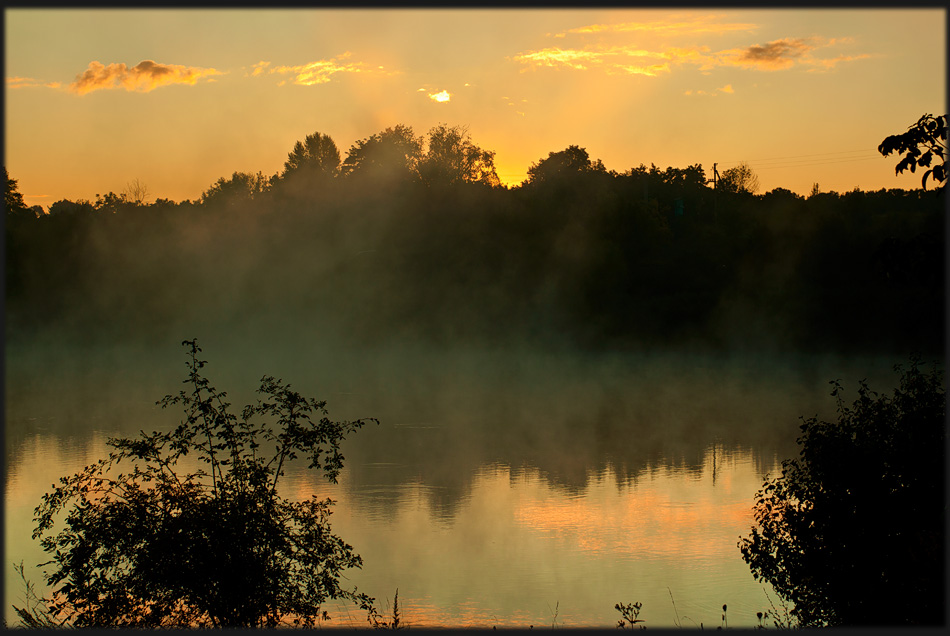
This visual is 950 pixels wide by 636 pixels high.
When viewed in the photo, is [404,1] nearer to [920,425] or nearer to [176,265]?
[920,425]

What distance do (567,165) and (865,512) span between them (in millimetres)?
79481

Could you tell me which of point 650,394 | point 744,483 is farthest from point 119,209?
point 744,483

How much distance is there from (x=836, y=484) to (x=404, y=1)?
7574 millimetres

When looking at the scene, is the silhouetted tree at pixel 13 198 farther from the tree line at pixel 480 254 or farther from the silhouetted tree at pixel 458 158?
the silhouetted tree at pixel 458 158

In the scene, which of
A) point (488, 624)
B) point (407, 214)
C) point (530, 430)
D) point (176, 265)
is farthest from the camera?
point (176, 265)

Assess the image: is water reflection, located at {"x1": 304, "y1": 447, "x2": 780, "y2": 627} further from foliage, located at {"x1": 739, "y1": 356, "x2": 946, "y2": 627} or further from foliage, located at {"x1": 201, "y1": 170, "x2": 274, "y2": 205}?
foliage, located at {"x1": 201, "y1": 170, "x2": 274, "y2": 205}

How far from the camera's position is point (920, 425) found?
35.0 feet

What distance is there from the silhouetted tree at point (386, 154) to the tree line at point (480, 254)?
9.3 inches

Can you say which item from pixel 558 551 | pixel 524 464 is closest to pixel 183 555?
pixel 558 551

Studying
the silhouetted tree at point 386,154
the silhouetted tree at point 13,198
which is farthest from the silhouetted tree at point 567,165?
the silhouetted tree at point 13,198

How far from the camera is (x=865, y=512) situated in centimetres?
1067

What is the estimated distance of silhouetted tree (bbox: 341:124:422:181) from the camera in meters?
91.9

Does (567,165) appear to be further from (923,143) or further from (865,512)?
(923,143)

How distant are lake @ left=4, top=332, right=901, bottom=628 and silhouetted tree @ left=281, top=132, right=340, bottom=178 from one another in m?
30.3
